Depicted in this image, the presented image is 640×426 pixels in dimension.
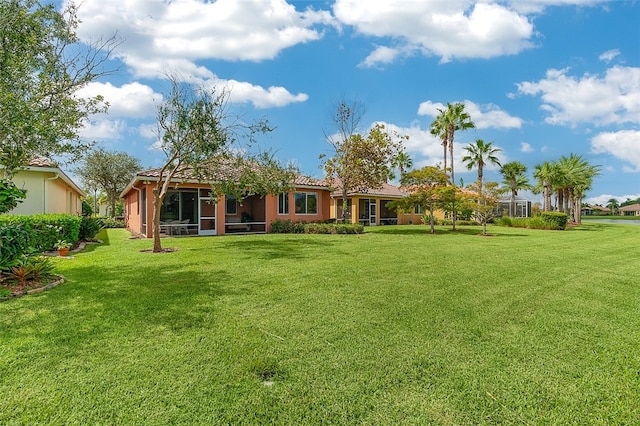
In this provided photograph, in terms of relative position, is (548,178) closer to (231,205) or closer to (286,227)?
(286,227)

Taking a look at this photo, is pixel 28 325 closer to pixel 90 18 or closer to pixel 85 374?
pixel 85 374

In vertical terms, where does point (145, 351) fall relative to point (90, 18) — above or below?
below

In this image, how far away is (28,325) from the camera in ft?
14.3

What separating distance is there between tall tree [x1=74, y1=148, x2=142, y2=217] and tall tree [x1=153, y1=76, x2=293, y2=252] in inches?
959

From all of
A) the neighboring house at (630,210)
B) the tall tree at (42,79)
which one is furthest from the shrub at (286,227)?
the neighboring house at (630,210)

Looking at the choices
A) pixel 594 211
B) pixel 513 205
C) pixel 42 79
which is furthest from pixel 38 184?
pixel 594 211

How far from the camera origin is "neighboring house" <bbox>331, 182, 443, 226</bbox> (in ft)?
89.0

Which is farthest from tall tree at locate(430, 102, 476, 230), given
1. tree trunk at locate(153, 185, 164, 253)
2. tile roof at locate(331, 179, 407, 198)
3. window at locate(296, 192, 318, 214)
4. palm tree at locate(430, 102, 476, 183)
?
tree trunk at locate(153, 185, 164, 253)

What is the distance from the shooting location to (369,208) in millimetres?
28469

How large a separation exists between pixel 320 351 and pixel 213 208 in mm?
16504

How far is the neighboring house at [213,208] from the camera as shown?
56.2 feet

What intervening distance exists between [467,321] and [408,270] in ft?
11.2

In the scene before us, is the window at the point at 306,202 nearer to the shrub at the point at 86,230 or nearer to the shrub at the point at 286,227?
the shrub at the point at 286,227

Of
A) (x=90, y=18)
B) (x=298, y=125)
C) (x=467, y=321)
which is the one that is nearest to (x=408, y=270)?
(x=467, y=321)
